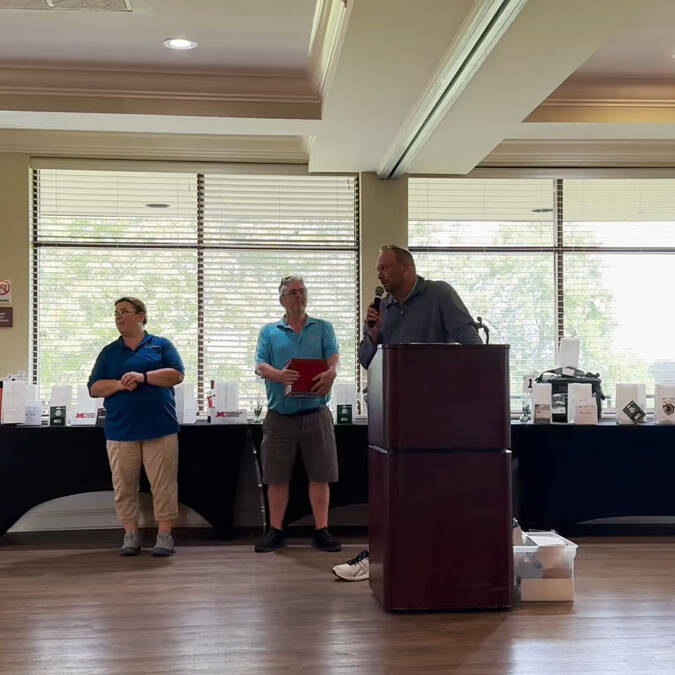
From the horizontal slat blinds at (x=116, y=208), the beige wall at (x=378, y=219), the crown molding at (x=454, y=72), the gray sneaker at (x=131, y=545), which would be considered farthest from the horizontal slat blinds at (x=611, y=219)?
the gray sneaker at (x=131, y=545)

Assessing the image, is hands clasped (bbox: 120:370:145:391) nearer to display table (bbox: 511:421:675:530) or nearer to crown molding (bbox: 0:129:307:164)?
crown molding (bbox: 0:129:307:164)

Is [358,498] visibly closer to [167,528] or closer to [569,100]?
[167,528]

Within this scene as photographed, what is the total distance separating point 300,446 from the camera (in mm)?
5469

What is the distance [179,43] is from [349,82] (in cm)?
107

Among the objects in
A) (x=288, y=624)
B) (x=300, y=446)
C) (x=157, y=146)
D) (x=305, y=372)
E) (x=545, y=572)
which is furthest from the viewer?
(x=157, y=146)

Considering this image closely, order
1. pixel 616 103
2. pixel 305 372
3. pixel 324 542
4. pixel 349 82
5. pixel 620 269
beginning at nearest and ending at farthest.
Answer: pixel 349 82 < pixel 305 372 < pixel 324 542 < pixel 616 103 < pixel 620 269

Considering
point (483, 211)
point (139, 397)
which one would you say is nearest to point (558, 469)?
point (483, 211)

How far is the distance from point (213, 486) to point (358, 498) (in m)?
0.94

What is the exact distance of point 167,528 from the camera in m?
5.31

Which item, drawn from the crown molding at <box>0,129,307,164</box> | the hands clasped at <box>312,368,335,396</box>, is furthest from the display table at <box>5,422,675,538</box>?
the crown molding at <box>0,129,307,164</box>

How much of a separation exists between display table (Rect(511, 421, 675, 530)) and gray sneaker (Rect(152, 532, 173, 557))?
2.25 metres

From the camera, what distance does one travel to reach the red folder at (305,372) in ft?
17.2

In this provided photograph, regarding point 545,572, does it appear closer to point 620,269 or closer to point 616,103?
point 616,103

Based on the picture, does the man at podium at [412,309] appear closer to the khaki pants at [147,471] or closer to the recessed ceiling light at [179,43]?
the khaki pants at [147,471]
